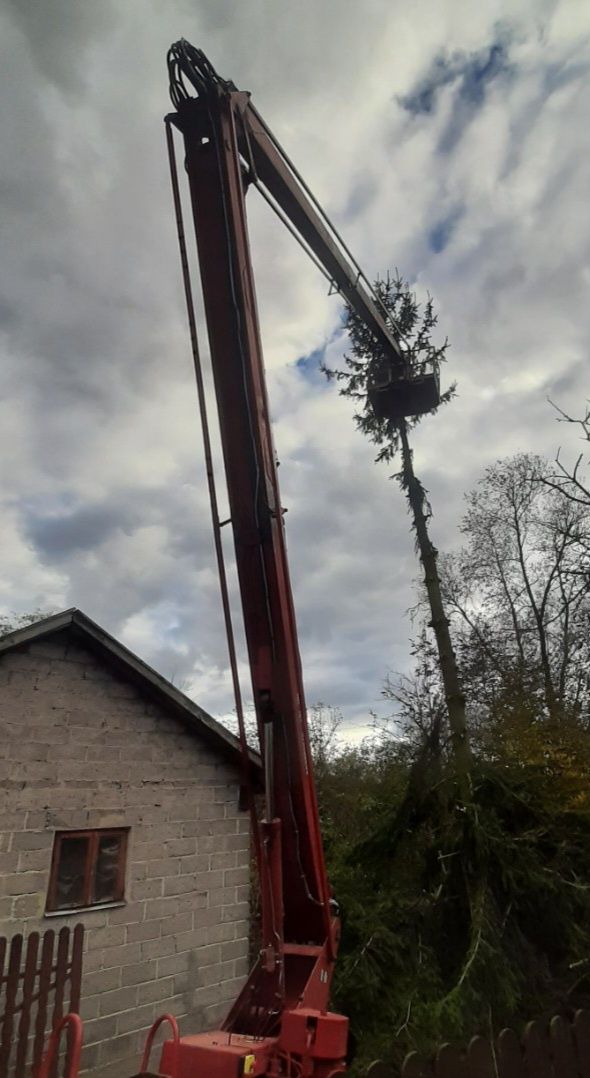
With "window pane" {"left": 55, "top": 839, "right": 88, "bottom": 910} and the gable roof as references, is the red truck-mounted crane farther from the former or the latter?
"window pane" {"left": 55, "top": 839, "right": 88, "bottom": 910}

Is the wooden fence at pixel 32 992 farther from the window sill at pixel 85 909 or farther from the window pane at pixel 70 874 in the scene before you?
the window pane at pixel 70 874

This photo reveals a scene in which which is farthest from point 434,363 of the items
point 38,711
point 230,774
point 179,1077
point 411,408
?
point 179,1077

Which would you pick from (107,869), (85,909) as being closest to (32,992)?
(85,909)

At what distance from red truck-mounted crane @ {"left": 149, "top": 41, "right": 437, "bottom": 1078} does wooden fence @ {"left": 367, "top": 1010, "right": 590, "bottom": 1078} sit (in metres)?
0.47

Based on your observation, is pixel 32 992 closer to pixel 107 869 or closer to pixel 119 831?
pixel 107 869

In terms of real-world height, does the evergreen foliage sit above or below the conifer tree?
below

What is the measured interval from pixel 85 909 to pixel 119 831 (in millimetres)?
748

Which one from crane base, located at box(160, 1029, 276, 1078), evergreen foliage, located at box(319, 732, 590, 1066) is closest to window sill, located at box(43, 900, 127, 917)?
evergreen foliage, located at box(319, 732, 590, 1066)

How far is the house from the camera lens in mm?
6020

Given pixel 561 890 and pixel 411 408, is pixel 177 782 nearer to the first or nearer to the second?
pixel 561 890

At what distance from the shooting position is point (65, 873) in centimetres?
618

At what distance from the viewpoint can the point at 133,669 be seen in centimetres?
698

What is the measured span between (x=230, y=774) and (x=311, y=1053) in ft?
14.2

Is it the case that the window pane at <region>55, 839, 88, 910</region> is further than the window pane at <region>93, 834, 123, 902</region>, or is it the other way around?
the window pane at <region>93, 834, 123, 902</region>
